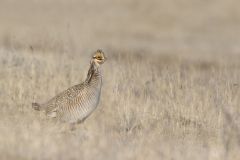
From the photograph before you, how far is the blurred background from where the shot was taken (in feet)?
86.6

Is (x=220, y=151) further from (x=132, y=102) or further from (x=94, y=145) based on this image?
(x=132, y=102)

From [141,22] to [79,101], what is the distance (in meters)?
21.5

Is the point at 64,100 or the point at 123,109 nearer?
the point at 64,100

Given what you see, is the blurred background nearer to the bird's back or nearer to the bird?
the bird

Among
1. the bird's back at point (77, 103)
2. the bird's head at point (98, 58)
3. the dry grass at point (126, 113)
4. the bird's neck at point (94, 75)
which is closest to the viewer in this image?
the dry grass at point (126, 113)

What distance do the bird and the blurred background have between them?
12841 mm

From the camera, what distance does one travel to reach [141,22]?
1265 inches

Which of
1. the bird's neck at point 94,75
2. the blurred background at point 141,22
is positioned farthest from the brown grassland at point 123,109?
the blurred background at point 141,22

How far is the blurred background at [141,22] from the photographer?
26.4 meters

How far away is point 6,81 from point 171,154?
4435 mm

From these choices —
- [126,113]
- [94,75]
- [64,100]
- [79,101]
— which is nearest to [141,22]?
[126,113]

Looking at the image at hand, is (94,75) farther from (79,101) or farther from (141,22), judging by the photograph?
(141,22)

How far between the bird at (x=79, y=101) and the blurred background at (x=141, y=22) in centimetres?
1284

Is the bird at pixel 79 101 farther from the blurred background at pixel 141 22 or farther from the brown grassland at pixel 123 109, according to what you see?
the blurred background at pixel 141 22
